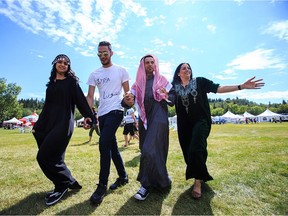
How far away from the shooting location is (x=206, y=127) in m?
3.82

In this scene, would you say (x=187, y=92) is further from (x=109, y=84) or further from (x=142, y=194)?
(x=142, y=194)

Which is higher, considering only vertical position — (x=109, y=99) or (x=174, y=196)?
(x=109, y=99)

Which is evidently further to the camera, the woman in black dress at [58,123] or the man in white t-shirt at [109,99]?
the man in white t-shirt at [109,99]

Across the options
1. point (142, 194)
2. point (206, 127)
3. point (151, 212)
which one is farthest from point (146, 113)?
point (151, 212)

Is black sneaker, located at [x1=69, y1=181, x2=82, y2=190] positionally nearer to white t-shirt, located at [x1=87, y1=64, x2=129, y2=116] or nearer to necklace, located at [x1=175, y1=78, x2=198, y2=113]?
white t-shirt, located at [x1=87, y1=64, x2=129, y2=116]

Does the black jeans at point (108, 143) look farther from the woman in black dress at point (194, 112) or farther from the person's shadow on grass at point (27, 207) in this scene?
Result: the woman in black dress at point (194, 112)

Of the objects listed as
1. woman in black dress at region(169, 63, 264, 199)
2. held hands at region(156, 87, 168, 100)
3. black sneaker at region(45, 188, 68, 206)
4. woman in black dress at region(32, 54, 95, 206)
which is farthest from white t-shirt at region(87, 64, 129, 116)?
black sneaker at region(45, 188, 68, 206)

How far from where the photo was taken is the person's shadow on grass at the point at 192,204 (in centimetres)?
292

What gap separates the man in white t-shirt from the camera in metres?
3.70

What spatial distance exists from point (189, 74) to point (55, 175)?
2895 millimetres

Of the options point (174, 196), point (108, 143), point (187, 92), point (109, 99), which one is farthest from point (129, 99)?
point (174, 196)

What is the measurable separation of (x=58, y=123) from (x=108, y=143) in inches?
34.3

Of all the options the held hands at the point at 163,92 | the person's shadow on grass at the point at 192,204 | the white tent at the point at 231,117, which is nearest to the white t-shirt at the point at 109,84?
the held hands at the point at 163,92

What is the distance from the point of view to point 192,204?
317 centimetres
